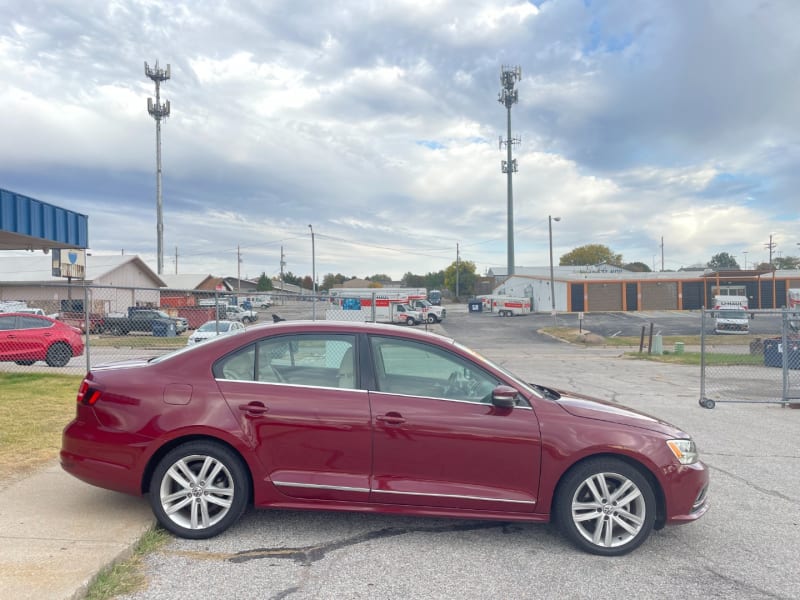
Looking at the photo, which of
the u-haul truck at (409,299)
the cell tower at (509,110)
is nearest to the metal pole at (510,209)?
the cell tower at (509,110)

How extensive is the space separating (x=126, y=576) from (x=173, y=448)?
869mm

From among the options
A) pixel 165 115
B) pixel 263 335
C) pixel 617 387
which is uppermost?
pixel 165 115

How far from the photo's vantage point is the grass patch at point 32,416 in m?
5.99

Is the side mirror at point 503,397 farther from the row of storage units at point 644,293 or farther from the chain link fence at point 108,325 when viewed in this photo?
the row of storage units at point 644,293

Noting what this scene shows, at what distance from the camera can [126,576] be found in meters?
3.66

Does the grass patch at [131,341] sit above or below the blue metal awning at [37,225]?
below

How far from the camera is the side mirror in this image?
4.16 meters

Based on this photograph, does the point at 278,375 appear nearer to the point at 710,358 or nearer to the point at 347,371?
the point at 347,371

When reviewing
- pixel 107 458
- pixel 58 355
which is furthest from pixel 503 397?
pixel 58 355

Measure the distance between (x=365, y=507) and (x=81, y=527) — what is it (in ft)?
6.49

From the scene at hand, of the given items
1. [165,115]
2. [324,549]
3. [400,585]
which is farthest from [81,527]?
[165,115]

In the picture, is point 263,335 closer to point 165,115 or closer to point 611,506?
point 611,506

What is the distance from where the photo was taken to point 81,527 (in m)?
4.27

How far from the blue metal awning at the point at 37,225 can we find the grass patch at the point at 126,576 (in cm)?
1026
